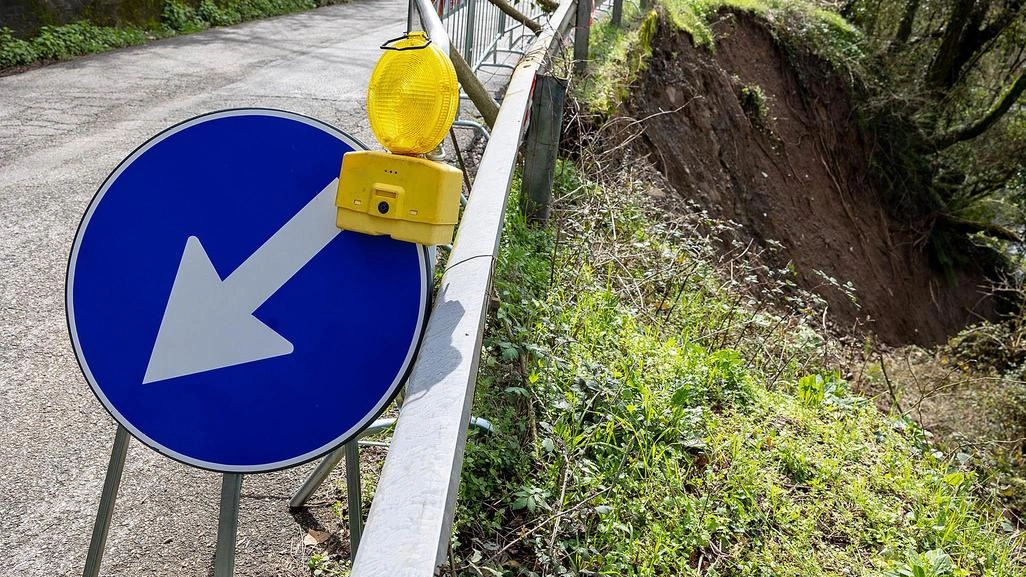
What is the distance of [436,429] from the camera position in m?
1.32

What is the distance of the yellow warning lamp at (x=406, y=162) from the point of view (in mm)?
1604

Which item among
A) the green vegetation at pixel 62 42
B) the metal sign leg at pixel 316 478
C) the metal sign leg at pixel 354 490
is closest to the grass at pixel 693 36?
the metal sign leg at pixel 316 478

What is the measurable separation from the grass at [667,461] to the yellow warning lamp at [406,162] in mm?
976

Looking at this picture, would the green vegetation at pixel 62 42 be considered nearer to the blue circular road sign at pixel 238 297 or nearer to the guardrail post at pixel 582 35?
the guardrail post at pixel 582 35

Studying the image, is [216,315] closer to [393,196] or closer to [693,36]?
[393,196]

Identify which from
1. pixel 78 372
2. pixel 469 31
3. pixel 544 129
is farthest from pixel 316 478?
pixel 469 31

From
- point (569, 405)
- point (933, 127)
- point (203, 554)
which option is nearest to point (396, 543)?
point (203, 554)

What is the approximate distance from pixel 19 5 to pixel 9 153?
5031 millimetres

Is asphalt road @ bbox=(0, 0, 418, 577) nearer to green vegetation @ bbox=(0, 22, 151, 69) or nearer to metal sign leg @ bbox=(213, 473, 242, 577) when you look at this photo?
green vegetation @ bbox=(0, 22, 151, 69)

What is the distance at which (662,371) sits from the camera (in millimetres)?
3635

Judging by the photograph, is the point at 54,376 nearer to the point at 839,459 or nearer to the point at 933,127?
the point at 839,459

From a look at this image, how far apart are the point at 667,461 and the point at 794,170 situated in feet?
38.6

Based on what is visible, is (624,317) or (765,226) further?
(765,226)

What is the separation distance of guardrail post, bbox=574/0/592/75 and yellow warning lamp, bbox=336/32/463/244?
558 centimetres
